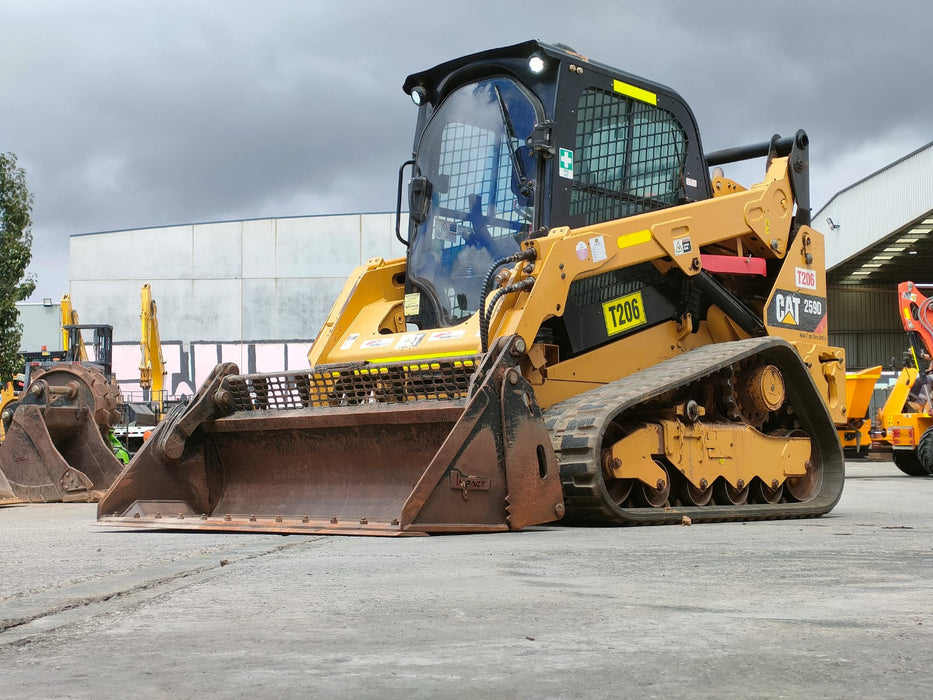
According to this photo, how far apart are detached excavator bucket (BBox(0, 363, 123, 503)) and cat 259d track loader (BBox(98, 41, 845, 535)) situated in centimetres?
483

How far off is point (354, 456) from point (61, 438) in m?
6.72

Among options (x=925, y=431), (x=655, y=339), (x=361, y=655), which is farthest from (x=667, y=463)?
(x=925, y=431)

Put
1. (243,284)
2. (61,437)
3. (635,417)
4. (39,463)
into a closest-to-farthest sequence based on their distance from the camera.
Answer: (635,417), (39,463), (61,437), (243,284)

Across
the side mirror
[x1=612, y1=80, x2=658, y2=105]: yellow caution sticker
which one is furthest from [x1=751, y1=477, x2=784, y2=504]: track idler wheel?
the side mirror

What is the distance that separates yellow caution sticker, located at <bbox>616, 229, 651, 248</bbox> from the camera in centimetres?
790

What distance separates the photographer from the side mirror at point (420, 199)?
873cm

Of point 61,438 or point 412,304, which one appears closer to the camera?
point 412,304

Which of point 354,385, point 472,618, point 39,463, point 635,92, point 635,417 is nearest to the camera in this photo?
point 472,618

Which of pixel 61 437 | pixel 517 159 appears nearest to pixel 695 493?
pixel 517 159

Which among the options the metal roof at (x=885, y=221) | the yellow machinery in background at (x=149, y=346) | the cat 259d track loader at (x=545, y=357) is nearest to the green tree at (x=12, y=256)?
the yellow machinery in background at (x=149, y=346)

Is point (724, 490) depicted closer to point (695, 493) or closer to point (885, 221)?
point (695, 493)

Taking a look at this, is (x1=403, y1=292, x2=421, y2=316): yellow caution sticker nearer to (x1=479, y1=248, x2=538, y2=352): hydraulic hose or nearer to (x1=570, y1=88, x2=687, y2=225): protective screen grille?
(x1=479, y1=248, x2=538, y2=352): hydraulic hose

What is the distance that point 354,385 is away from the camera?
24.2 ft

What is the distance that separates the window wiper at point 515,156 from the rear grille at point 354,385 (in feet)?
5.43
